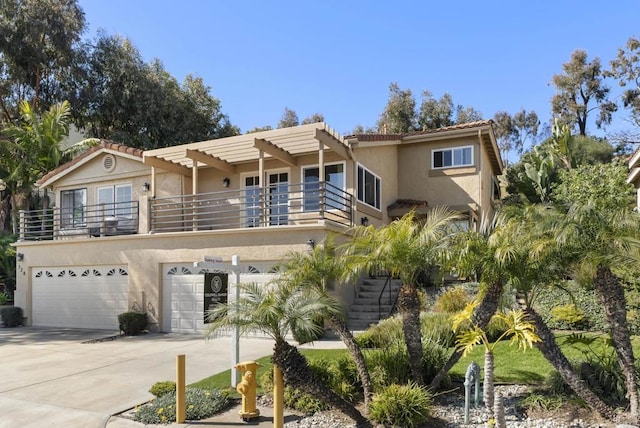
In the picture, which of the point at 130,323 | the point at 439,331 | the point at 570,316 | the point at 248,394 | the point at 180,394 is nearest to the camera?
the point at 248,394

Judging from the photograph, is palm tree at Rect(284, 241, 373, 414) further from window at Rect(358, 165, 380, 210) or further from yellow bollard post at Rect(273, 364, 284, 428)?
window at Rect(358, 165, 380, 210)

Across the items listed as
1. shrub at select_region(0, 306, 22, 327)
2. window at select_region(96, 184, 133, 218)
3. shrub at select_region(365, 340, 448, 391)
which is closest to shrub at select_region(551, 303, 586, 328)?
shrub at select_region(365, 340, 448, 391)

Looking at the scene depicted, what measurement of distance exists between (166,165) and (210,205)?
8.24 ft

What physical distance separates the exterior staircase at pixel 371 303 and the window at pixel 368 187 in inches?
120

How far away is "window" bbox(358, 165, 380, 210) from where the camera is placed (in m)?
18.0

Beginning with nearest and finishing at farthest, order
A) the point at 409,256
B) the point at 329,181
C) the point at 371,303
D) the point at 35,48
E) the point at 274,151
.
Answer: the point at 409,256, the point at 371,303, the point at 274,151, the point at 329,181, the point at 35,48

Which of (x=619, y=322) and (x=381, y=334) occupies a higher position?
(x=619, y=322)

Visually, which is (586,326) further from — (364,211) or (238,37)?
(238,37)

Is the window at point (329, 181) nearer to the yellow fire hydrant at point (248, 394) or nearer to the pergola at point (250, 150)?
the pergola at point (250, 150)

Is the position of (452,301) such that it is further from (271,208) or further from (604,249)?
(604,249)

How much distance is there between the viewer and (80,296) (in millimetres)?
18422

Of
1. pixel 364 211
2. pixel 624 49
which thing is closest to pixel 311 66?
pixel 364 211

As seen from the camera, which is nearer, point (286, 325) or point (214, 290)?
point (286, 325)

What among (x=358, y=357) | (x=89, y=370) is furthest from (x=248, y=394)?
(x=89, y=370)
